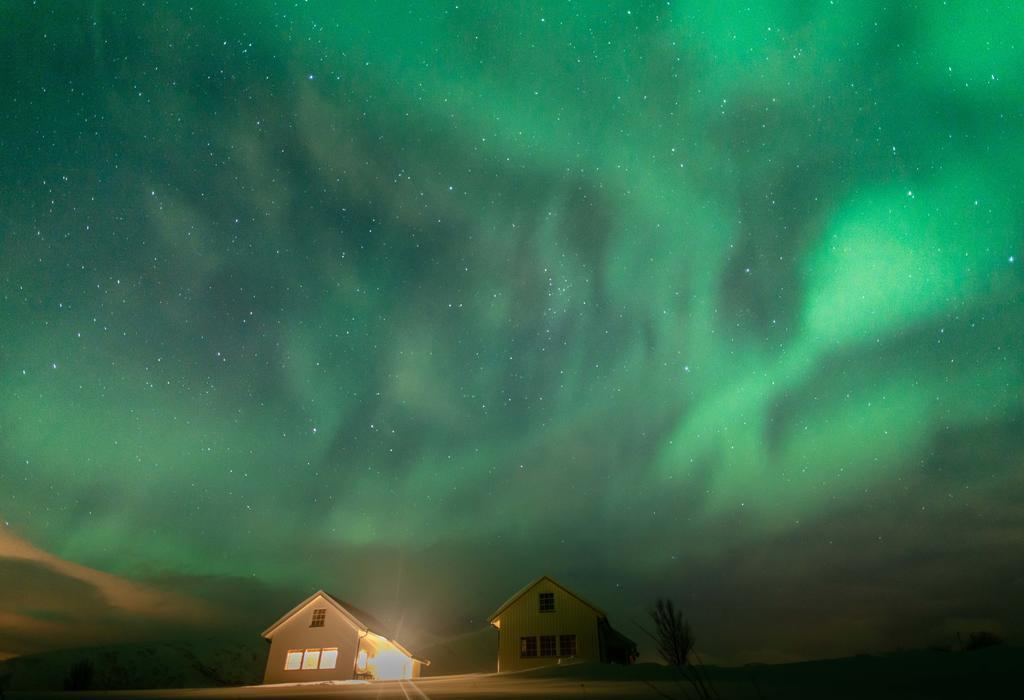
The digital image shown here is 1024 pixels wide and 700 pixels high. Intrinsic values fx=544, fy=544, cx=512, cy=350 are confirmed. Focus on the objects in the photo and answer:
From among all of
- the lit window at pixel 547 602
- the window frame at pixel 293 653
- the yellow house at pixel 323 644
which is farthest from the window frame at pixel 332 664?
the lit window at pixel 547 602

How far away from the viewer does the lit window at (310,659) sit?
34.6 m

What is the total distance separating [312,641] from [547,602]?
1550cm

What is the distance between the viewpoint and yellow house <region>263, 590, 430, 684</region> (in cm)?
3431

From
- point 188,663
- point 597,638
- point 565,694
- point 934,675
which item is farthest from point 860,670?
point 188,663

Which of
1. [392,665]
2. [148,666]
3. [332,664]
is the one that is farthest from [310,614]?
[148,666]

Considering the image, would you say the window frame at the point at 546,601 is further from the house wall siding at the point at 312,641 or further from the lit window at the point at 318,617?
the lit window at the point at 318,617

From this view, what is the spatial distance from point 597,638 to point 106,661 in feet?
408

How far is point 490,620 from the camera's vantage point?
34.7 m

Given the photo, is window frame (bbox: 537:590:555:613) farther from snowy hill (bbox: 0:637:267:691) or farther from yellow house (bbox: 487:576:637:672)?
snowy hill (bbox: 0:637:267:691)

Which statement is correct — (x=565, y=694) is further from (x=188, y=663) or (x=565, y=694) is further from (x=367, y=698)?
(x=188, y=663)

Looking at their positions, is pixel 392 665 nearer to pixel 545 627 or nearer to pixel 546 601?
pixel 545 627

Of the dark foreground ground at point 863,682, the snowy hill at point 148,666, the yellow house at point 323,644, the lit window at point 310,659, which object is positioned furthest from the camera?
the snowy hill at point 148,666

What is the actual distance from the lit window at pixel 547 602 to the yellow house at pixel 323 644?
1117 cm

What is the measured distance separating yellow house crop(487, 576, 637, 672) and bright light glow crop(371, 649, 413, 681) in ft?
29.1
